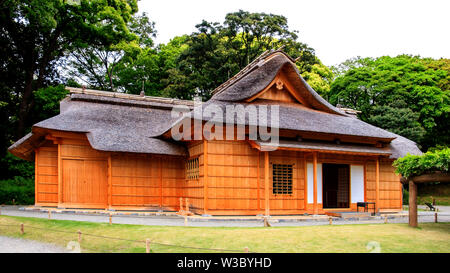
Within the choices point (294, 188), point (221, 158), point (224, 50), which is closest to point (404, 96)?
point (224, 50)

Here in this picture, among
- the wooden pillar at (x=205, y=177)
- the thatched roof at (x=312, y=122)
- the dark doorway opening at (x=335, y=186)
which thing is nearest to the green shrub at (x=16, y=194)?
the thatched roof at (x=312, y=122)

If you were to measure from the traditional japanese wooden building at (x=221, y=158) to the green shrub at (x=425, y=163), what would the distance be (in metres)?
3.84

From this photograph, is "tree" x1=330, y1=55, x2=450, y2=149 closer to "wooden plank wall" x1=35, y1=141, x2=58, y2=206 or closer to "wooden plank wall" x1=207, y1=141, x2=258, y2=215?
"wooden plank wall" x1=207, y1=141, x2=258, y2=215

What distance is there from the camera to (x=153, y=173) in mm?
18938

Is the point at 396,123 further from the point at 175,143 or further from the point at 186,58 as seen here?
the point at 175,143

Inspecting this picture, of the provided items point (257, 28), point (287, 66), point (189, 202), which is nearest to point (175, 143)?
point (189, 202)

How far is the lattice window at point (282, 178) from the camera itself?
1703 centimetres

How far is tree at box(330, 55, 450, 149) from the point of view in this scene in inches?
1321

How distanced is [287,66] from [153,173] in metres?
8.30

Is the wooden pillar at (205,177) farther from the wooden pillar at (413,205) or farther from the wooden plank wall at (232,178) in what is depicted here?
the wooden pillar at (413,205)

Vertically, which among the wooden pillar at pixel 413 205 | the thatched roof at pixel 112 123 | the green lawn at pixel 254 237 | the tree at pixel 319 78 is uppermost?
the tree at pixel 319 78

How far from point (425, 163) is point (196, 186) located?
354 inches

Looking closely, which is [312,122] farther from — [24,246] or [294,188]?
[24,246]

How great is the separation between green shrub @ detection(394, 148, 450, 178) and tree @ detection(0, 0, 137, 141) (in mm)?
25462
